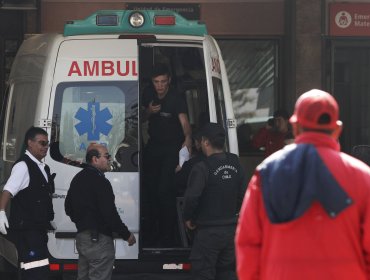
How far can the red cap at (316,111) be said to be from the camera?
4.21m

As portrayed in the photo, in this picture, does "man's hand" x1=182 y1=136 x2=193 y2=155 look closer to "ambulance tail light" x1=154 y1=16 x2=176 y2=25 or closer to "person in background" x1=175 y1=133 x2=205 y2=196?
"person in background" x1=175 y1=133 x2=205 y2=196

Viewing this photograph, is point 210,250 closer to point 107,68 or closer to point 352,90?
point 107,68

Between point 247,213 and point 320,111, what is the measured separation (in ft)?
1.87

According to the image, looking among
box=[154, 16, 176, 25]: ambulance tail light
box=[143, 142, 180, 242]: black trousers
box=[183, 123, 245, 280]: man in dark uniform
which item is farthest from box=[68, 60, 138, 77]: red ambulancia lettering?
box=[183, 123, 245, 280]: man in dark uniform

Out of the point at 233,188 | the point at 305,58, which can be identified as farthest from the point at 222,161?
the point at 305,58

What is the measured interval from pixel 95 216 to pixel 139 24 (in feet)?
6.50

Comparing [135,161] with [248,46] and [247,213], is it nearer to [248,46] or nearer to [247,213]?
[247,213]

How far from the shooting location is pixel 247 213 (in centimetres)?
423

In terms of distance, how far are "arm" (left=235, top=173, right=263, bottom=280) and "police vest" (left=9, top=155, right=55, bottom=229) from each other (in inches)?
144

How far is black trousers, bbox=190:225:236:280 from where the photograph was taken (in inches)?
290

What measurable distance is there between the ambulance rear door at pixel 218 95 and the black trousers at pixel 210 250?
3.63ft

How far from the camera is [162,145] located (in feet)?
28.4

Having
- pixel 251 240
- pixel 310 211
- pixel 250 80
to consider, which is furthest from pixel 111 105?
pixel 250 80

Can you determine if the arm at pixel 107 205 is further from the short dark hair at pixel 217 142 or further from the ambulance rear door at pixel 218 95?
the ambulance rear door at pixel 218 95
